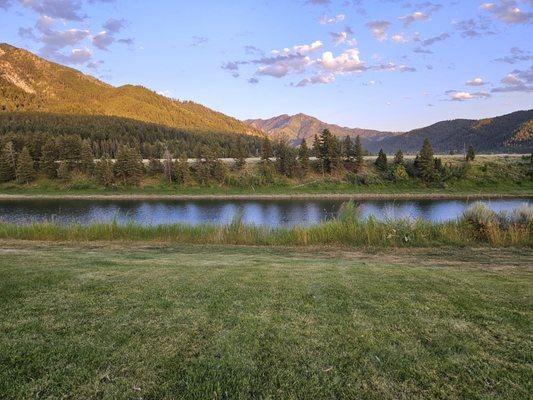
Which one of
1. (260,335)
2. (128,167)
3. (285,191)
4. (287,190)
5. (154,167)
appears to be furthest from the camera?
(154,167)

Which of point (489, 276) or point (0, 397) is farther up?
point (0, 397)

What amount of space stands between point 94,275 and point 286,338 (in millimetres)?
5036

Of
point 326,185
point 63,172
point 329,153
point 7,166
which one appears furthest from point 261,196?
point 7,166

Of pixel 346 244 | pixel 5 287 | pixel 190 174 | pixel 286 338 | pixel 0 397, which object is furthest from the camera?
pixel 190 174

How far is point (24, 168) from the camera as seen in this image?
71.7 m

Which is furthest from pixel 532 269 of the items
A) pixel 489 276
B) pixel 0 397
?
pixel 0 397

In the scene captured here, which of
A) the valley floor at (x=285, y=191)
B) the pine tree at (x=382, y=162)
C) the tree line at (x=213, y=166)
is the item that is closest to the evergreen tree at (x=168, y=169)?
the tree line at (x=213, y=166)

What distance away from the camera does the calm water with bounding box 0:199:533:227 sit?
43.1 m

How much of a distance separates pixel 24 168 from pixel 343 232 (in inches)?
2879

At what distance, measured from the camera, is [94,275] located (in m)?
8.27

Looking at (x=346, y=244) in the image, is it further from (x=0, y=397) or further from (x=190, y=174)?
(x=190, y=174)

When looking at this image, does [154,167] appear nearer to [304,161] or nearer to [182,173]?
[182,173]

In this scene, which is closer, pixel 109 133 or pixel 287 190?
pixel 287 190

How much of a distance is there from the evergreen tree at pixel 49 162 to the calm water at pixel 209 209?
14.1 metres
